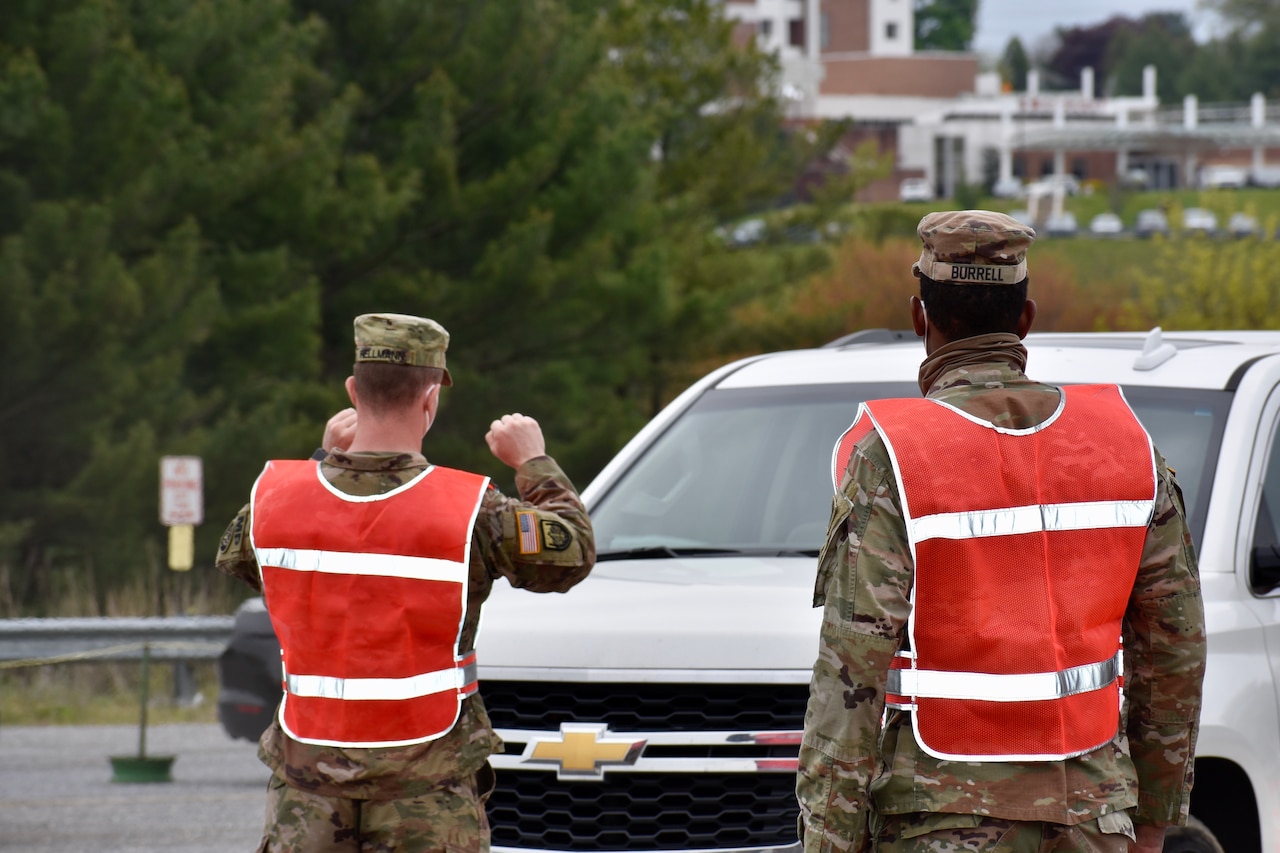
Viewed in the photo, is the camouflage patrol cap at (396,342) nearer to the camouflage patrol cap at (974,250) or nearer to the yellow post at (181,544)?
the camouflage patrol cap at (974,250)

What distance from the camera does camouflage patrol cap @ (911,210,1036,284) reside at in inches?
119

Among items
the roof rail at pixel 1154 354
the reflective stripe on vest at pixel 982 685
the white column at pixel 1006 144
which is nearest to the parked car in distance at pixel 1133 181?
the white column at pixel 1006 144

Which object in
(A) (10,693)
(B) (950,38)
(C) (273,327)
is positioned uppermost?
(B) (950,38)

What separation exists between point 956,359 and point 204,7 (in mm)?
20199

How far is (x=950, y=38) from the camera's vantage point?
172250 millimetres

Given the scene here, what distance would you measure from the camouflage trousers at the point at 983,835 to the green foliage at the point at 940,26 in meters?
174

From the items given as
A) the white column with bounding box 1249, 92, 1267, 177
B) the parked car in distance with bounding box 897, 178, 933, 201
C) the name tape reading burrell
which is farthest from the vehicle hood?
the white column with bounding box 1249, 92, 1267, 177

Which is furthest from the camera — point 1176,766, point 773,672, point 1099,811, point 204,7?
point 204,7

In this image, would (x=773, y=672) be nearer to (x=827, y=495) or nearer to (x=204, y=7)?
(x=827, y=495)

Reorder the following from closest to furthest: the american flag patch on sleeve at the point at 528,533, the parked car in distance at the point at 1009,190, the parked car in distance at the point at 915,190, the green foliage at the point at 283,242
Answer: the american flag patch on sleeve at the point at 528,533 < the green foliage at the point at 283,242 < the parked car in distance at the point at 1009,190 < the parked car in distance at the point at 915,190


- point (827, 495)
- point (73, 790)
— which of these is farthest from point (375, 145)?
point (827, 495)

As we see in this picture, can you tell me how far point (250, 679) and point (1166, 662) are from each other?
7.87 m

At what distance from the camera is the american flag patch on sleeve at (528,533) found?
3.72 metres

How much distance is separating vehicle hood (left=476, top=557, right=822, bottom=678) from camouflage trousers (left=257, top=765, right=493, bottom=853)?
68 cm
